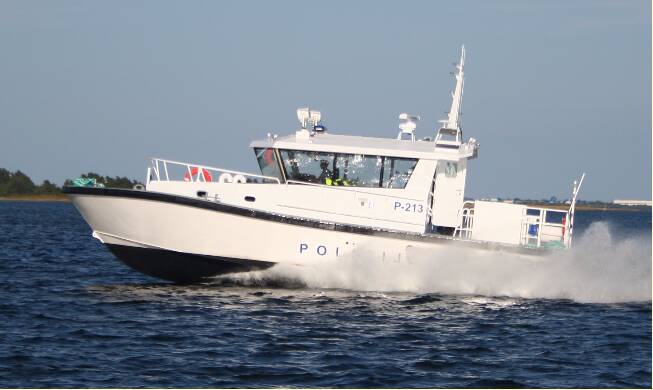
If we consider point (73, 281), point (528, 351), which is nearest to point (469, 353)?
point (528, 351)

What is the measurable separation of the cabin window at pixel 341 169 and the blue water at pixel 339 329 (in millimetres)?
1676

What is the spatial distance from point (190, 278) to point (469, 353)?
615cm

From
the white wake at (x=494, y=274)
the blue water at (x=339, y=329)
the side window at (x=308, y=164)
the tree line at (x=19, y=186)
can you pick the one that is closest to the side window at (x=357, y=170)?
the side window at (x=308, y=164)

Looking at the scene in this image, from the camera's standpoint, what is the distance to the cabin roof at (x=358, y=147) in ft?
59.3

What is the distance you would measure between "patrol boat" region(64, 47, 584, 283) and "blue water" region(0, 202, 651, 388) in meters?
0.53

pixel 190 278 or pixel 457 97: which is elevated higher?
pixel 457 97

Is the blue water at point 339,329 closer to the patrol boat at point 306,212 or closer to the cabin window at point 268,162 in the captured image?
the patrol boat at point 306,212

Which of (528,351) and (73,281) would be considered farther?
(73,281)

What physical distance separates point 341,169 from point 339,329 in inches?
168

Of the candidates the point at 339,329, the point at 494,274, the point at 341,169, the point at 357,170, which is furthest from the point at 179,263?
the point at 494,274

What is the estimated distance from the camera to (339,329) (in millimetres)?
14500

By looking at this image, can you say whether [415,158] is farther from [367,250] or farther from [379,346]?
[379,346]

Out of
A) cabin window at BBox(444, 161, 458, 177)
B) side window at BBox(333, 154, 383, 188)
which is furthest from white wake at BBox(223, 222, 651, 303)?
cabin window at BBox(444, 161, 458, 177)

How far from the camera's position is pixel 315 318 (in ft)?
50.2
